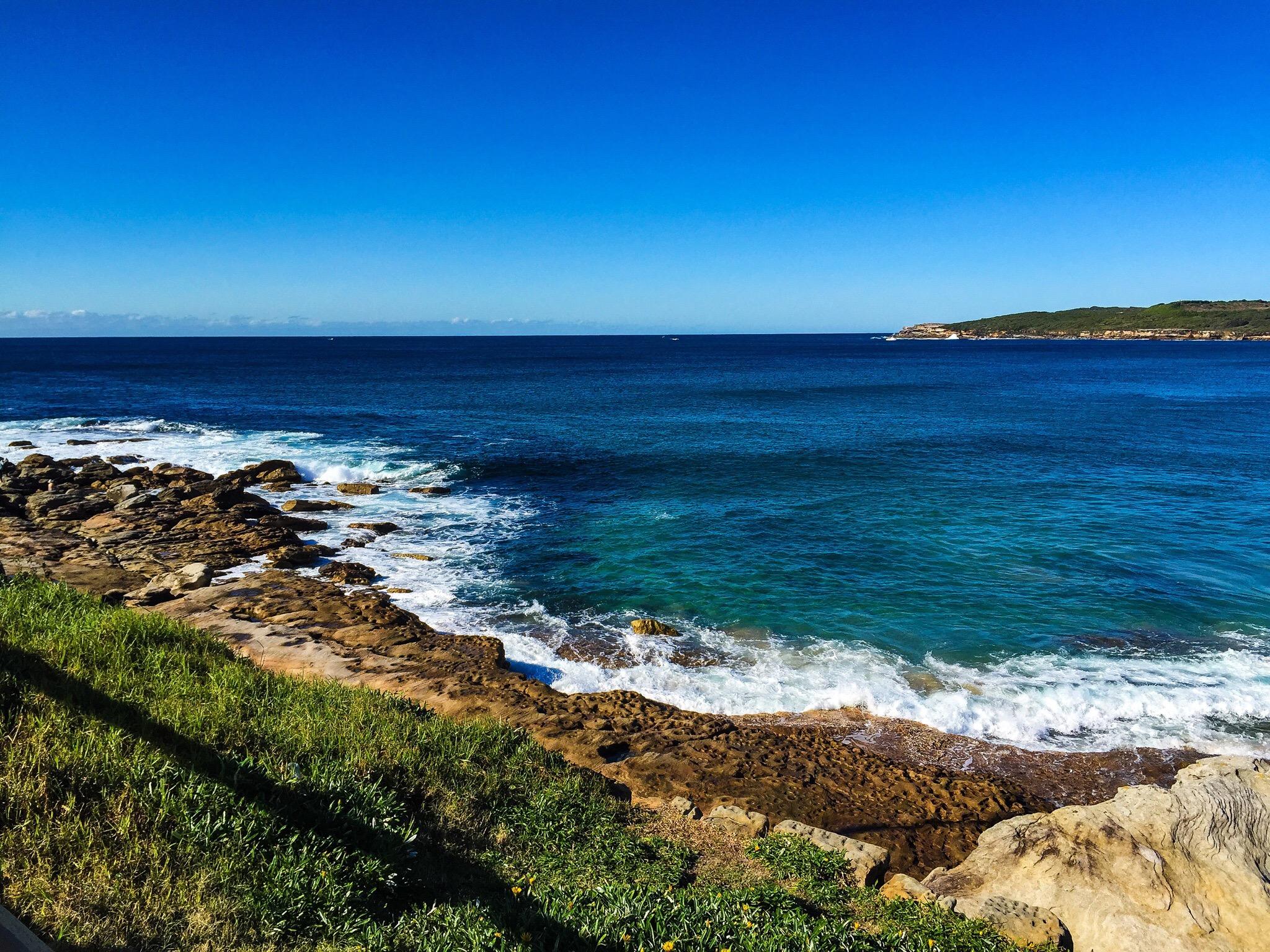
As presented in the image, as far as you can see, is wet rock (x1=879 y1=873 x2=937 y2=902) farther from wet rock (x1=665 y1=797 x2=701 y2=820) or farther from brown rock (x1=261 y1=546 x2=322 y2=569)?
brown rock (x1=261 y1=546 x2=322 y2=569)

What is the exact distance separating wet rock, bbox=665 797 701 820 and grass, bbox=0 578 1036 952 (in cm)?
87

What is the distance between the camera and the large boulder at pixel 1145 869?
777cm

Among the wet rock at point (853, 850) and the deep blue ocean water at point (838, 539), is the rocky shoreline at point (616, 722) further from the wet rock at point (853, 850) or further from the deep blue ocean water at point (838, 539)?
the wet rock at point (853, 850)

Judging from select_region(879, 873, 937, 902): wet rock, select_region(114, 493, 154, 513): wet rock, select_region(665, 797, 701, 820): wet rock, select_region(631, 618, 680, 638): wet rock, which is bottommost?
select_region(631, 618, 680, 638): wet rock

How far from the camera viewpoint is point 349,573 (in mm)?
22531

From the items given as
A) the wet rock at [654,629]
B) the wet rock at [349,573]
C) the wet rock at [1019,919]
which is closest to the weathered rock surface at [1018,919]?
the wet rock at [1019,919]

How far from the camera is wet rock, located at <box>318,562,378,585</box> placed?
2231 cm

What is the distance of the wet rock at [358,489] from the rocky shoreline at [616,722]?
8332 mm

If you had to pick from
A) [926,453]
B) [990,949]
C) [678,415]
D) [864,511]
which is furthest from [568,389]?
[990,949]

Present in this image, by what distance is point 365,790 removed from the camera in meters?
7.91

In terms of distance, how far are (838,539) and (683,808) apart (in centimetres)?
1703

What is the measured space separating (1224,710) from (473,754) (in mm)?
15986

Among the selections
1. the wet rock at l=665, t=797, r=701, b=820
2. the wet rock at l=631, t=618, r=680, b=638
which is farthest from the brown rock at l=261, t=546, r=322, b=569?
the wet rock at l=665, t=797, r=701, b=820

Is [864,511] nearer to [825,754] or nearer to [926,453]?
[926,453]
